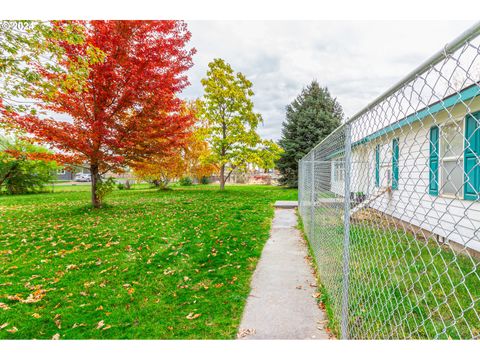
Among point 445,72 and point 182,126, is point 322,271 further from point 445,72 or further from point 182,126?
point 182,126

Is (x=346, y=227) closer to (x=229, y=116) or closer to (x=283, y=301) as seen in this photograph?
(x=283, y=301)

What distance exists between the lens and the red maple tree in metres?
8.00

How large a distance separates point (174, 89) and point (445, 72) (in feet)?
31.4

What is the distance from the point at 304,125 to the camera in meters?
22.9

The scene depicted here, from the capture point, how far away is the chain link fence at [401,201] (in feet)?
3.53

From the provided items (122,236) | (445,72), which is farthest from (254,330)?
(122,236)

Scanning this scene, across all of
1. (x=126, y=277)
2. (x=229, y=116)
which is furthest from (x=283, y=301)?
(x=229, y=116)

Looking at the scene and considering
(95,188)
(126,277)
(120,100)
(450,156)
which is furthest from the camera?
(95,188)

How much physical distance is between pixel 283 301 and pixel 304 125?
21.1 meters

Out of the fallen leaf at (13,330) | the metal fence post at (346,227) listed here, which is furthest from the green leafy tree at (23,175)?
the metal fence post at (346,227)

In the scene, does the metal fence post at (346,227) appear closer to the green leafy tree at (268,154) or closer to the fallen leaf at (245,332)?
the fallen leaf at (245,332)

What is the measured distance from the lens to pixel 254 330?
2639 millimetres

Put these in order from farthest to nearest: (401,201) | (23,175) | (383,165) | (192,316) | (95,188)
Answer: (23,175)
(95,188)
(192,316)
(383,165)
(401,201)

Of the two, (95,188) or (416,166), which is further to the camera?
(95,188)
